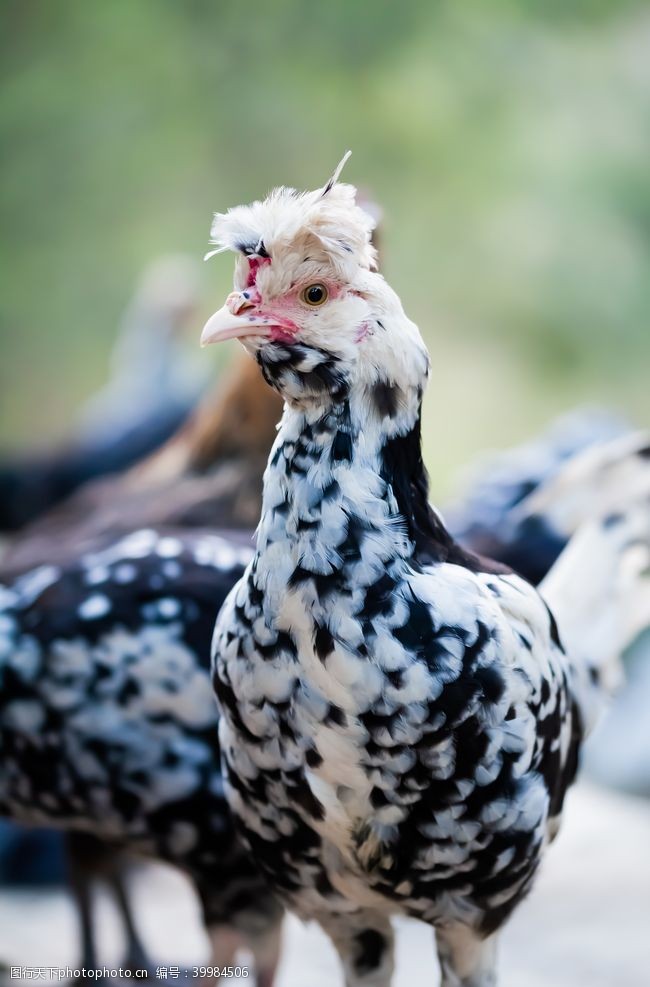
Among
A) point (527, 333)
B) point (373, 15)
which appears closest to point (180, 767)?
point (527, 333)

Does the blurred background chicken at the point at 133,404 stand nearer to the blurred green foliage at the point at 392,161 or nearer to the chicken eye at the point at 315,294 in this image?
the blurred green foliage at the point at 392,161

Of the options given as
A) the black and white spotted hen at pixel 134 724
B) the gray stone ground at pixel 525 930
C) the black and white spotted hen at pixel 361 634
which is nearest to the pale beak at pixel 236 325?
the black and white spotted hen at pixel 361 634

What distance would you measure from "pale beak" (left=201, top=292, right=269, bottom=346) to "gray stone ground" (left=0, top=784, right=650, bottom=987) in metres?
1.55

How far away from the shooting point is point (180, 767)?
1676 mm

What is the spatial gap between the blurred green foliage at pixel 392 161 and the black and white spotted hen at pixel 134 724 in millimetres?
3860

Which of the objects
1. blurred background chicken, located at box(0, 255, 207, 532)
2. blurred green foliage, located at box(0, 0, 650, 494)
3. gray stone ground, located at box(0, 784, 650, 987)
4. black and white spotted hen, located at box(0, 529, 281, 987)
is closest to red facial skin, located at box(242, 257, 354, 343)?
black and white spotted hen, located at box(0, 529, 281, 987)

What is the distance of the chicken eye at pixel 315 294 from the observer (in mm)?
1156

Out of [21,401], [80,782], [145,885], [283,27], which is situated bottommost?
[145,885]

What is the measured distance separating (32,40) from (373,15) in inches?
69.3

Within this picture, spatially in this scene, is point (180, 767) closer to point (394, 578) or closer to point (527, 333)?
point (394, 578)

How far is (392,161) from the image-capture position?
5.89 metres

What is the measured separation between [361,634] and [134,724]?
2.09 feet

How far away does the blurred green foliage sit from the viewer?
5.66 meters

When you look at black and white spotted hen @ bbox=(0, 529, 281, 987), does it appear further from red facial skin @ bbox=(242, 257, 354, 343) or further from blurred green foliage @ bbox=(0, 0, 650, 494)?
blurred green foliage @ bbox=(0, 0, 650, 494)
